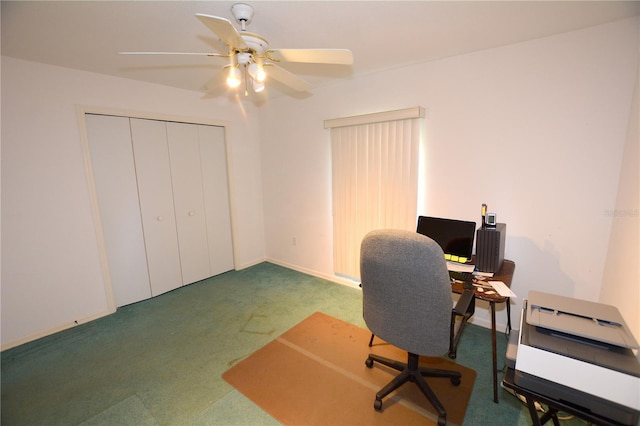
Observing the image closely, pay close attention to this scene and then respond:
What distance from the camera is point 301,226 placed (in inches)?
154

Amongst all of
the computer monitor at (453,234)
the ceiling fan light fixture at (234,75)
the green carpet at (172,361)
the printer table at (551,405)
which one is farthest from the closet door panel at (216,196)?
the printer table at (551,405)

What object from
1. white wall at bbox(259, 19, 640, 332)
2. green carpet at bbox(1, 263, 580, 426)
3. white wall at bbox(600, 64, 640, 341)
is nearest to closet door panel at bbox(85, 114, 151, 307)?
green carpet at bbox(1, 263, 580, 426)

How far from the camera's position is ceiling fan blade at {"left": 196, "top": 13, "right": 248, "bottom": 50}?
3.89 ft

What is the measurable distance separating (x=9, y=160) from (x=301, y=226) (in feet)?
9.48

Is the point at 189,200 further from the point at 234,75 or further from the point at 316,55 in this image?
the point at 316,55

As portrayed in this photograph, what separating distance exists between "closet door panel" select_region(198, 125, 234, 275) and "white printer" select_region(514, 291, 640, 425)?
3.54 m

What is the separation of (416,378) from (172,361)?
6.03 ft

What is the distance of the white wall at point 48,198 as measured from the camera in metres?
2.33

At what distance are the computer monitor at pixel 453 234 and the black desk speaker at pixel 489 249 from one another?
13 centimetres

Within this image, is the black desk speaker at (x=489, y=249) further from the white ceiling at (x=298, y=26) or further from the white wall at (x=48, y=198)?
the white wall at (x=48, y=198)

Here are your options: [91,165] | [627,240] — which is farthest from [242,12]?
[627,240]

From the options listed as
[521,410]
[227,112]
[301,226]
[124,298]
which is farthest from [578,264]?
[124,298]

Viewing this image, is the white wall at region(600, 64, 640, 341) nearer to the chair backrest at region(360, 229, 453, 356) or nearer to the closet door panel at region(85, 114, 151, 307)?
the chair backrest at region(360, 229, 453, 356)

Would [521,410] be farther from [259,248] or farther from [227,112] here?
[227,112]
